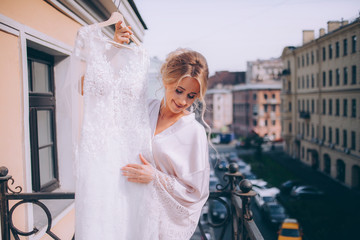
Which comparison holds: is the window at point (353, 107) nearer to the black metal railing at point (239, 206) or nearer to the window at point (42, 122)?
the black metal railing at point (239, 206)

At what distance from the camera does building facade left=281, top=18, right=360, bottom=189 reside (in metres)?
12.8

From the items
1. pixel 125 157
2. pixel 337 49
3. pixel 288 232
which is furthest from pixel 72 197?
pixel 337 49

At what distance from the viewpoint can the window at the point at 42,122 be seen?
2.45 meters

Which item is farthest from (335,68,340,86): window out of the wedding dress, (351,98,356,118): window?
the wedding dress

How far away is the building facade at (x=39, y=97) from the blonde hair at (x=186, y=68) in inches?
22.1

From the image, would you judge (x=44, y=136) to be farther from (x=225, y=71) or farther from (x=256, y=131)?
(x=256, y=131)

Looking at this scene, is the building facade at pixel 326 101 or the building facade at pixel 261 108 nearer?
the building facade at pixel 326 101

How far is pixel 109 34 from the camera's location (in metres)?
3.85

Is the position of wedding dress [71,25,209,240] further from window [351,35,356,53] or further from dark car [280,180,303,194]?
dark car [280,180,303,194]

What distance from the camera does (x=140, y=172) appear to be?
53.2 inches

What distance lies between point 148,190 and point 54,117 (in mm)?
1884

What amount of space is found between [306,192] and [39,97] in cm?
1952

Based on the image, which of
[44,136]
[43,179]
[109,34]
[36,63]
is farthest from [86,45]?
[109,34]

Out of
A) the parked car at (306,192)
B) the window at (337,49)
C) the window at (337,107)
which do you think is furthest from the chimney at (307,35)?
the parked car at (306,192)
